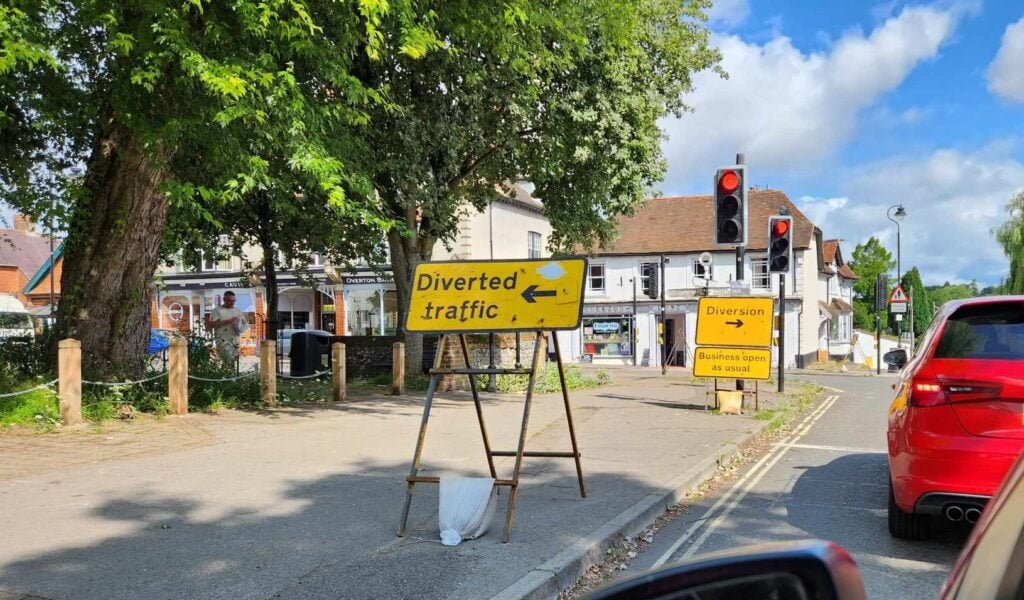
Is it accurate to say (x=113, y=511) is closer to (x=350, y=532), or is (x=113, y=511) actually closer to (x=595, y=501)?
(x=350, y=532)

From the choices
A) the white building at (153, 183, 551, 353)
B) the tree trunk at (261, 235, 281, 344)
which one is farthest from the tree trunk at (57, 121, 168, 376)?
the white building at (153, 183, 551, 353)

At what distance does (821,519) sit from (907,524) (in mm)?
788

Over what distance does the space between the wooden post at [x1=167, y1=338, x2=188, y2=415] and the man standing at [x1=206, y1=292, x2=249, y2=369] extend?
3.38 meters

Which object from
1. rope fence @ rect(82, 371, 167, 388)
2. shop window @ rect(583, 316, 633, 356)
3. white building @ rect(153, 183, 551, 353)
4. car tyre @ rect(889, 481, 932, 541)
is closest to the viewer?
car tyre @ rect(889, 481, 932, 541)

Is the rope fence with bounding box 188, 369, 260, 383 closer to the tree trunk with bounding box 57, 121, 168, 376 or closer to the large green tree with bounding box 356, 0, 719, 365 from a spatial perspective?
the tree trunk with bounding box 57, 121, 168, 376

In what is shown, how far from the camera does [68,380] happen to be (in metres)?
9.55

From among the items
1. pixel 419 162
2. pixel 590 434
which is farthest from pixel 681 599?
pixel 419 162

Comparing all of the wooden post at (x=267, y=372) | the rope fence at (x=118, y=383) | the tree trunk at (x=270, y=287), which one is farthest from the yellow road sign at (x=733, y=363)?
the tree trunk at (x=270, y=287)

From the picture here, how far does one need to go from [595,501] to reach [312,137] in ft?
17.8

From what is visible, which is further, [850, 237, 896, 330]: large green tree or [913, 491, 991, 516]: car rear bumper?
[850, 237, 896, 330]: large green tree

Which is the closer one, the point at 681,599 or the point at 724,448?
the point at 681,599

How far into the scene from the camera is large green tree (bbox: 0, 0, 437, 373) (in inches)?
310

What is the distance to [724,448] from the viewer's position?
9.29 m

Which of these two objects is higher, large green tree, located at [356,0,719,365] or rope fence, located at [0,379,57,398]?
large green tree, located at [356,0,719,365]
